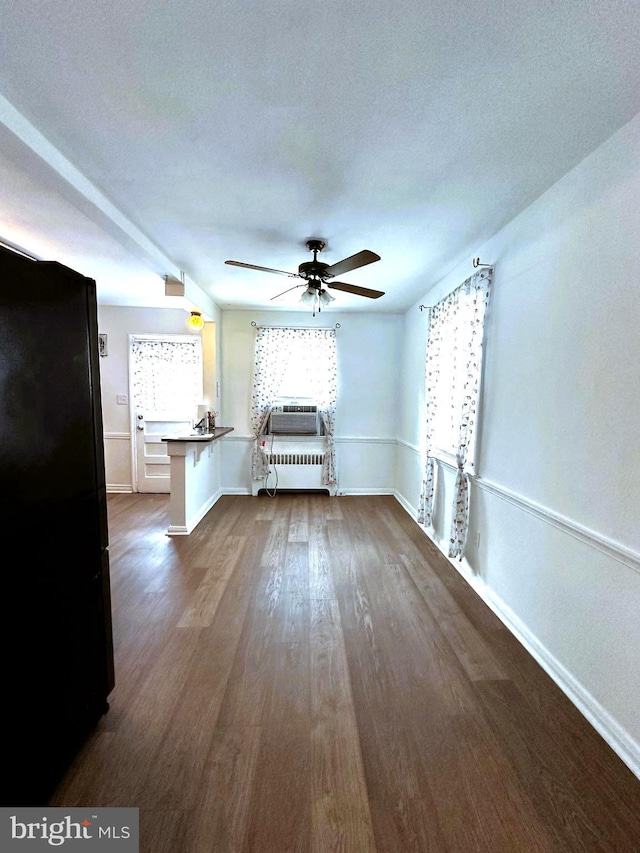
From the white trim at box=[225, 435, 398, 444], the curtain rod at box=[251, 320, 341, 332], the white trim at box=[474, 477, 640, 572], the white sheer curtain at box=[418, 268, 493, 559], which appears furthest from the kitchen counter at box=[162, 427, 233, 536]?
the white trim at box=[474, 477, 640, 572]

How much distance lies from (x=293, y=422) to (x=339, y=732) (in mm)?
3433

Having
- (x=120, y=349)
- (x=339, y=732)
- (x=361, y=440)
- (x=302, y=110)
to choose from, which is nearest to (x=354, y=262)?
(x=302, y=110)

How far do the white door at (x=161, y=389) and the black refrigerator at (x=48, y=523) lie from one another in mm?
3350

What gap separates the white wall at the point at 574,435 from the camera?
4.56 ft

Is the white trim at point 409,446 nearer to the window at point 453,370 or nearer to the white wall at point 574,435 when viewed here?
the window at point 453,370

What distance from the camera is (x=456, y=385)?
291 cm

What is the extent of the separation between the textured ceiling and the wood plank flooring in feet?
7.85

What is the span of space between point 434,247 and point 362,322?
2.12 metres

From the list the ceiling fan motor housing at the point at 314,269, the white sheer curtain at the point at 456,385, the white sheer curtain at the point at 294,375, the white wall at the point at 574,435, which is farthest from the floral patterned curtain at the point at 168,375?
the white wall at the point at 574,435

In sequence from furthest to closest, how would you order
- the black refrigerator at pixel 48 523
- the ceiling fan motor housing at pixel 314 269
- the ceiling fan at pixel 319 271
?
the ceiling fan motor housing at pixel 314 269 → the ceiling fan at pixel 319 271 → the black refrigerator at pixel 48 523

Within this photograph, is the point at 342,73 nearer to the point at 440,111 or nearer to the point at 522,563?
the point at 440,111

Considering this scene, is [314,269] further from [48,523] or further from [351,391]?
[351,391]

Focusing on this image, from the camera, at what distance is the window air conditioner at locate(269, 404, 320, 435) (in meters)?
4.59

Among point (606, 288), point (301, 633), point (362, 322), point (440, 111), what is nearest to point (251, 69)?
point (440, 111)
